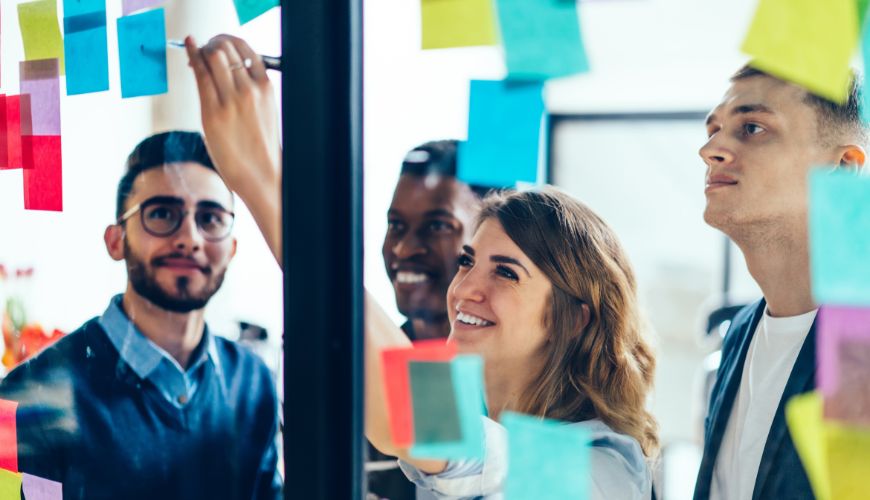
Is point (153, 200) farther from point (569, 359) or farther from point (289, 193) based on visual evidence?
point (569, 359)

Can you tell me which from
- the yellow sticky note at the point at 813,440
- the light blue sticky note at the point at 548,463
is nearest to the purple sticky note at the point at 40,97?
the light blue sticky note at the point at 548,463

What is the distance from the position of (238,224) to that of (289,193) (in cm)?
21

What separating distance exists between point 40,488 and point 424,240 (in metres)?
0.84

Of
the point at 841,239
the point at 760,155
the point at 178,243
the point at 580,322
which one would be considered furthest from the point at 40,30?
the point at 841,239

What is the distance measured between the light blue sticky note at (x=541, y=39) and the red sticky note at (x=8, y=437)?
1.13 meters

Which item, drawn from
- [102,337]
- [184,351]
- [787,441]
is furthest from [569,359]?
[102,337]

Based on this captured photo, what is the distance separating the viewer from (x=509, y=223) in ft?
3.55

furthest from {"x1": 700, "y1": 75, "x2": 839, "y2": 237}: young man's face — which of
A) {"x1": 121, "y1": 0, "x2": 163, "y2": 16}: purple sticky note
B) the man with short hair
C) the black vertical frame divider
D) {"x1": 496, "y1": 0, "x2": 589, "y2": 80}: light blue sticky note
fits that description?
{"x1": 121, "y1": 0, "x2": 163, "y2": 16}: purple sticky note

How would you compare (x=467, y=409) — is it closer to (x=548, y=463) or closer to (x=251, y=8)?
(x=548, y=463)

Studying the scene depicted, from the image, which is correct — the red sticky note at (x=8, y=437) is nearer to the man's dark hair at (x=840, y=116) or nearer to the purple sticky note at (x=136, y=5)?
the purple sticky note at (x=136, y=5)

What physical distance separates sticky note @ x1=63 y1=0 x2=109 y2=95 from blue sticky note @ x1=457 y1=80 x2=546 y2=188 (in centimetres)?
67

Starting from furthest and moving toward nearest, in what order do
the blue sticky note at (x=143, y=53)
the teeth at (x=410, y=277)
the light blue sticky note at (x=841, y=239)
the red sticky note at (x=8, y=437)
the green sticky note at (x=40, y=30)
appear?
the red sticky note at (x=8, y=437) → the green sticky note at (x=40, y=30) → the blue sticky note at (x=143, y=53) → the teeth at (x=410, y=277) → the light blue sticky note at (x=841, y=239)

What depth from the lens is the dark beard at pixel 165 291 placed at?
1.32 metres

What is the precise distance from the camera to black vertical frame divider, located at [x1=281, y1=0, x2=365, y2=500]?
1.05 m
